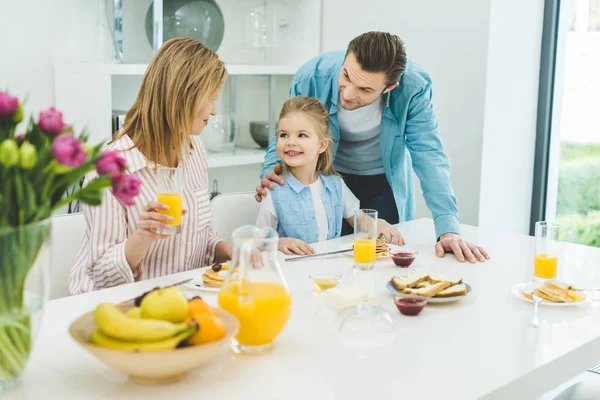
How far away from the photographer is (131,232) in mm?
1917

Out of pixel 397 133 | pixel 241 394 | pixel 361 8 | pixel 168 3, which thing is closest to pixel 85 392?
pixel 241 394

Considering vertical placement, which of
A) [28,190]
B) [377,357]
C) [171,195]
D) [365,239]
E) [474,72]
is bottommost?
[377,357]

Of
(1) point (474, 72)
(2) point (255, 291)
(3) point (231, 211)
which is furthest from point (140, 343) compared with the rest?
(1) point (474, 72)

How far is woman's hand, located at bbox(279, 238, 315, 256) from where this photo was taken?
2096 mm

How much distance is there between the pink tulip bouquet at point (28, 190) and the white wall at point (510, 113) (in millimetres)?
2662

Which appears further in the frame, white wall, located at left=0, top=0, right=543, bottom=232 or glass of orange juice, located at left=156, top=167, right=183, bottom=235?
white wall, located at left=0, top=0, right=543, bottom=232

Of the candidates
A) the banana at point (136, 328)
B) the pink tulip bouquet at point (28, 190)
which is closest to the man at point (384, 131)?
the banana at point (136, 328)

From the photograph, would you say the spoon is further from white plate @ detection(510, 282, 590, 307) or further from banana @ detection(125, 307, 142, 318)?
banana @ detection(125, 307, 142, 318)

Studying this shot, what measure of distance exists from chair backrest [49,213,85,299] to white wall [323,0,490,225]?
2058 millimetres

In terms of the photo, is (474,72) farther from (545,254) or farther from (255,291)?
(255,291)

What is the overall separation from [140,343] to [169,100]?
3.22ft

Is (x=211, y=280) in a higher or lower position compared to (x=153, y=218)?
lower

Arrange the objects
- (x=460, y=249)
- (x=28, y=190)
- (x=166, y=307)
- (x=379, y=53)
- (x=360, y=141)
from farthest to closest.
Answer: (x=360, y=141) → (x=379, y=53) → (x=460, y=249) → (x=166, y=307) → (x=28, y=190)

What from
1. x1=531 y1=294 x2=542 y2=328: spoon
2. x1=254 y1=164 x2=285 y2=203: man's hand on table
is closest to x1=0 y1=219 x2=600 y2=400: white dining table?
x1=531 y1=294 x2=542 y2=328: spoon
